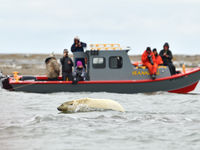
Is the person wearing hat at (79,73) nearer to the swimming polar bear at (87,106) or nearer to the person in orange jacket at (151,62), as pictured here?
the person in orange jacket at (151,62)

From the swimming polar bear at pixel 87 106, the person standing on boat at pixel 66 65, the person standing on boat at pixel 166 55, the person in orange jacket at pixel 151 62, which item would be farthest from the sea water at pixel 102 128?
the person standing on boat at pixel 166 55

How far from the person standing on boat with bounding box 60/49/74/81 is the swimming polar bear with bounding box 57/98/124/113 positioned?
21.0 ft

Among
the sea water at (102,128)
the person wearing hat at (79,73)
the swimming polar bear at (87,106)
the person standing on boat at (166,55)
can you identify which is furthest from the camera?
the person standing on boat at (166,55)

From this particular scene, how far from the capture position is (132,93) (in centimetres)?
2059

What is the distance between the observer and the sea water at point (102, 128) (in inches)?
368

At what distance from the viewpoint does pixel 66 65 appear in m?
20.6

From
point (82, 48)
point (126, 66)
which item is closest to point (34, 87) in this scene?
point (82, 48)

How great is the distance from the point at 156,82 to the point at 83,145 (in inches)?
460

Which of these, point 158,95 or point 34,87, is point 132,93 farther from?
point 34,87

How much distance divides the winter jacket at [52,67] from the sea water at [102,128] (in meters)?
4.65

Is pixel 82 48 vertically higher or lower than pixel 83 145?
higher

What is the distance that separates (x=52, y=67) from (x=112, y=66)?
8.37 ft

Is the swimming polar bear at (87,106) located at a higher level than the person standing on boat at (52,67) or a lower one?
lower

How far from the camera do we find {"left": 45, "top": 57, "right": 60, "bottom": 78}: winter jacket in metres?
20.9
